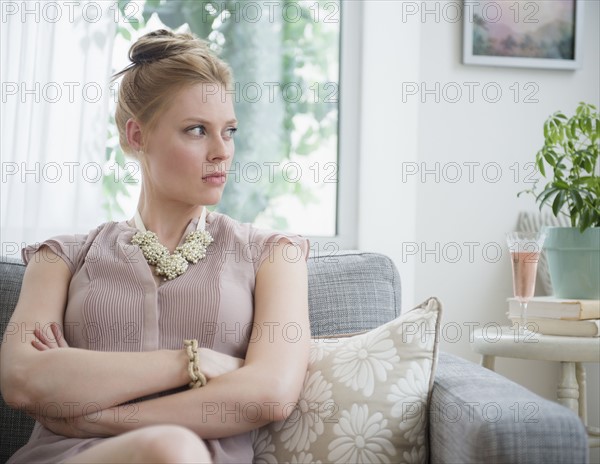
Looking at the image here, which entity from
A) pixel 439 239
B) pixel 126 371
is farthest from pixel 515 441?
pixel 439 239

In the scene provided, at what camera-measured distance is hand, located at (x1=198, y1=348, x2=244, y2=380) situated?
1319 mm

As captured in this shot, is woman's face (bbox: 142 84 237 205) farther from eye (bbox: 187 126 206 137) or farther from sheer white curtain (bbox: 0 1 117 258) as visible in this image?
sheer white curtain (bbox: 0 1 117 258)

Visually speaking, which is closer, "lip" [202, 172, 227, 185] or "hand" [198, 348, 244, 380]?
"hand" [198, 348, 244, 380]

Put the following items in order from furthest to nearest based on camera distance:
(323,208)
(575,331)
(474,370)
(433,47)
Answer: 1. (323,208)
2. (433,47)
3. (575,331)
4. (474,370)

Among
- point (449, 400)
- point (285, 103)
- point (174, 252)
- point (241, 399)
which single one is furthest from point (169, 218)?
point (285, 103)

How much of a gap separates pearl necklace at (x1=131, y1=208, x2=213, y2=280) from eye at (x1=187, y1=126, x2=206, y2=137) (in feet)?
0.61

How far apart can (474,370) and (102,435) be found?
68cm

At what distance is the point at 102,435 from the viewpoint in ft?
4.30

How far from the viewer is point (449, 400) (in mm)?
1296

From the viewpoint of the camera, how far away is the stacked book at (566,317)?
1.96 metres

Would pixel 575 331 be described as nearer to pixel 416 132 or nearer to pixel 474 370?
pixel 474 370

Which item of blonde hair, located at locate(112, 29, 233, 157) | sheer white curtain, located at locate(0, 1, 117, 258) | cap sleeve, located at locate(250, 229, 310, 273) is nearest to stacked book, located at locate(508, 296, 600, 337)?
cap sleeve, located at locate(250, 229, 310, 273)

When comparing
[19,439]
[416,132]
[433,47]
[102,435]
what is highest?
[433,47]

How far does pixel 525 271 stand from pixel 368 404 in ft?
2.82
